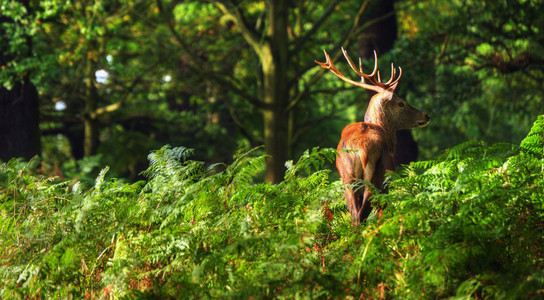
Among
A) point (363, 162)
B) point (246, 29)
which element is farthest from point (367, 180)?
point (246, 29)

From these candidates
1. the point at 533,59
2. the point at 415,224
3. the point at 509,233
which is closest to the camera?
the point at 415,224

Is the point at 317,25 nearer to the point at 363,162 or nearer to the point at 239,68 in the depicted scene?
the point at 363,162

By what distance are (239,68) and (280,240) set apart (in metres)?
15.2

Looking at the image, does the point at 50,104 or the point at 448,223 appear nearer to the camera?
the point at 448,223

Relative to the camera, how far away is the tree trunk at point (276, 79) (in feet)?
34.8

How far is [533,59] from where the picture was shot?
10336 millimetres

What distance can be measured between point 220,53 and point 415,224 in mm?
13508

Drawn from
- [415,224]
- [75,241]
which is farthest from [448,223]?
[75,241]

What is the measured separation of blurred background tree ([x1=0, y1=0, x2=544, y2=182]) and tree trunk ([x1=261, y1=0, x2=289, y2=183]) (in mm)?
26

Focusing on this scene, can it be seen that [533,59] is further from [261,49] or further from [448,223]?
[448,223]

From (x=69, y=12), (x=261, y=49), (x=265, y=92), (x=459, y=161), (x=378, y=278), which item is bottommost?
(x=378, y=278)

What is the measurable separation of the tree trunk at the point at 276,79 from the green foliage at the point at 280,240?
6710 mm

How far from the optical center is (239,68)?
1784 cm

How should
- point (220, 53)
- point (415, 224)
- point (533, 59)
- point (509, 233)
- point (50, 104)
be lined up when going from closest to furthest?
1. point (415, 224)
2. point (509, 233)
3. point (533, 59)
4. point (50, 104)
5. point (220, 53)
